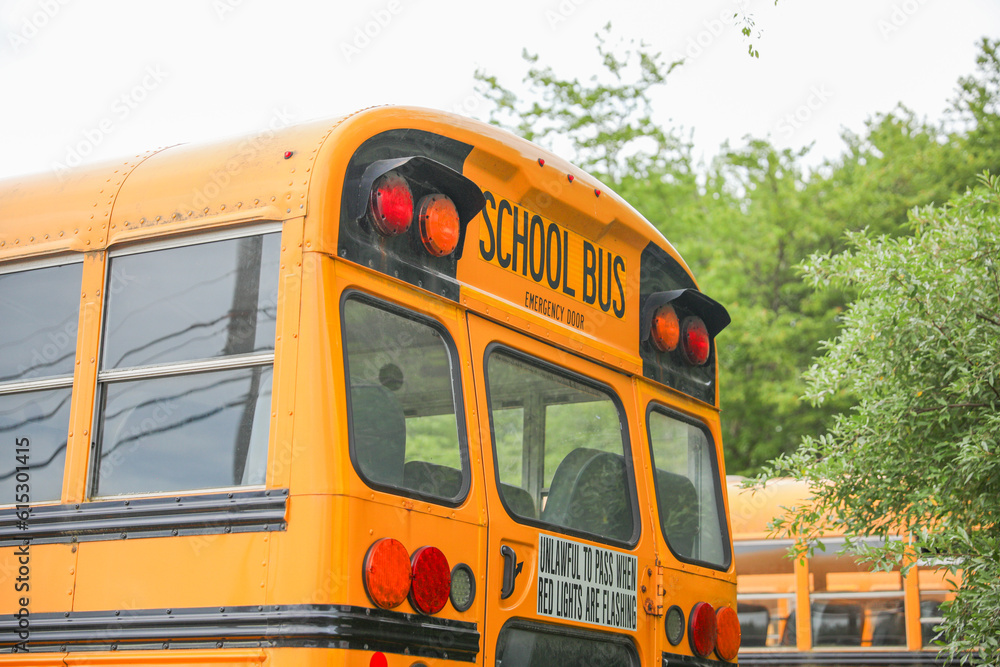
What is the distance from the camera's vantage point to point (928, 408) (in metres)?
5.56

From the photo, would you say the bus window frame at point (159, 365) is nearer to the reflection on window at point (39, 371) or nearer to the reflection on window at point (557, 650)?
the reflection on window at point (39, 371)

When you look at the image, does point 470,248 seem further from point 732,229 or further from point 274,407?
point 732,229

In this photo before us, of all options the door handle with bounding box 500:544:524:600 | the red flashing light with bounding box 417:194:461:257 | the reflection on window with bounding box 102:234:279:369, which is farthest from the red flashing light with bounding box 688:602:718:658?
the reflection on window with bounding box 102:234:279:369

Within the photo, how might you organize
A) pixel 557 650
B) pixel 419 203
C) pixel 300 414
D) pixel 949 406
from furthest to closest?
1. pixel 949 406
2. pixel 557 650
3. pixel 419 203
4. pixel 300 414

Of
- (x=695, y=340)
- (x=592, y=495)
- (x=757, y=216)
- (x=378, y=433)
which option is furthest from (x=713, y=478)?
(x=757, y=216)

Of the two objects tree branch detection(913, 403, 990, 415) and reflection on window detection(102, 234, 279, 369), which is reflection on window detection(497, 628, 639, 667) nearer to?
reflection on window detection(102, 234, 279, 369)

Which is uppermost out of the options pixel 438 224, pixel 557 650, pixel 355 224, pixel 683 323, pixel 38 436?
pixel 683 323

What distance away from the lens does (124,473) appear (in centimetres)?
304

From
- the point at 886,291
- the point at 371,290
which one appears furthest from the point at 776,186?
the point at 371,290

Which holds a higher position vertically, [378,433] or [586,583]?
[378,433]

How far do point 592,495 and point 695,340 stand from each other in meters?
1.04

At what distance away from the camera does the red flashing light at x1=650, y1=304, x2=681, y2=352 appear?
4.43 meters

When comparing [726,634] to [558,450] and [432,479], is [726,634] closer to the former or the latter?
[558,450]

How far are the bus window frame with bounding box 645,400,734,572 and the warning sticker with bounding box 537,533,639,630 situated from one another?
349 millimetres
